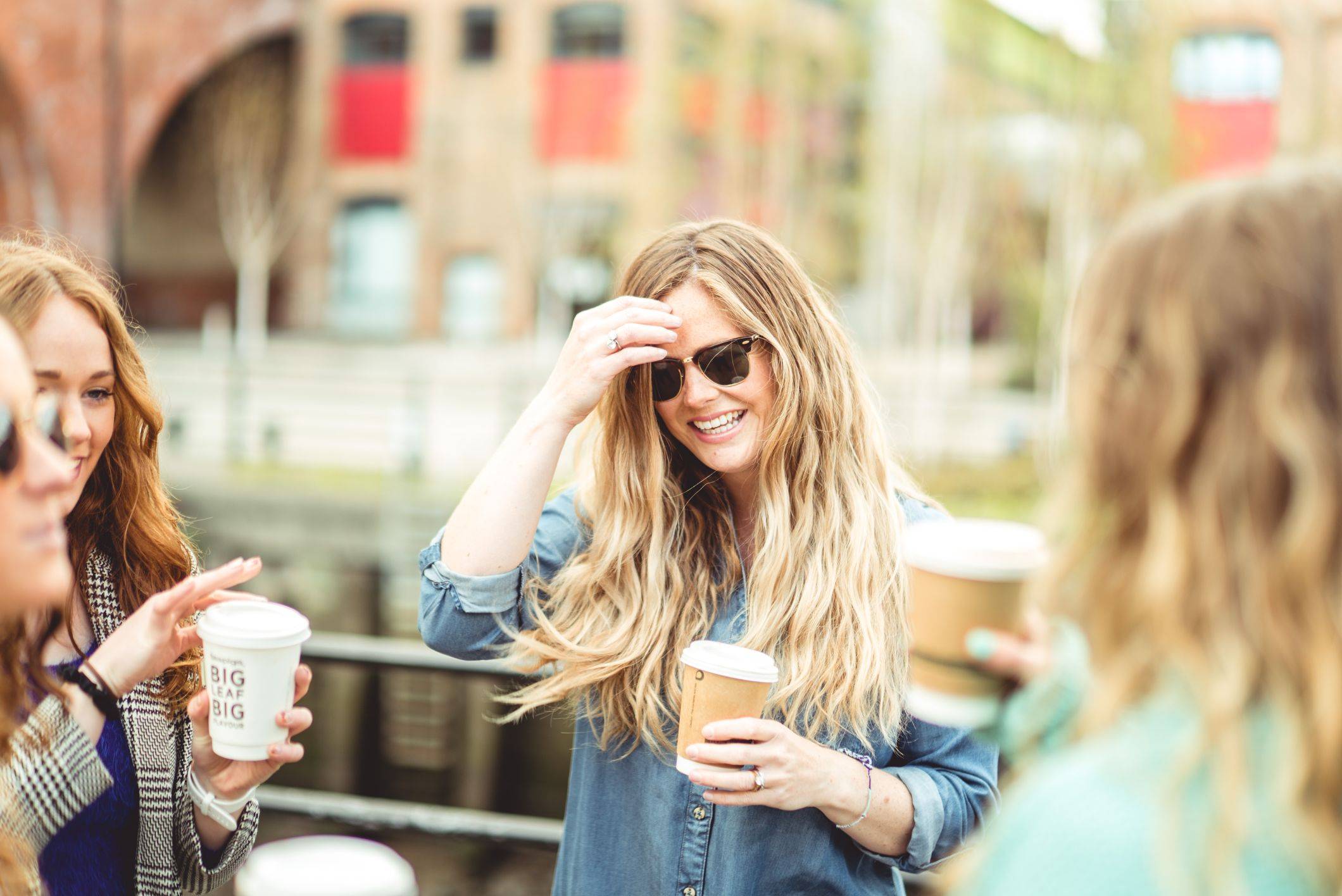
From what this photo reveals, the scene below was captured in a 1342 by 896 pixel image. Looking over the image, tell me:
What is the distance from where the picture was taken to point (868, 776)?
1.84 metres

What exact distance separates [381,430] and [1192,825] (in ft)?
47.5

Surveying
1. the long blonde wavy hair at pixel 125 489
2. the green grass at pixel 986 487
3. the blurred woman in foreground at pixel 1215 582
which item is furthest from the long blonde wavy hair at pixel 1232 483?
the green grass at pixel 986 487

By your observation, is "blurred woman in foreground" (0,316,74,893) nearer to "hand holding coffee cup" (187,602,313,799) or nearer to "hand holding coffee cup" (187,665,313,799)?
"hand holding coffee cup" (187,602,313,799)

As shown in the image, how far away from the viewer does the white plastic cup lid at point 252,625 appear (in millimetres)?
1672

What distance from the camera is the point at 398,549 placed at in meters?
11.3

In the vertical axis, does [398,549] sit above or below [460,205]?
below

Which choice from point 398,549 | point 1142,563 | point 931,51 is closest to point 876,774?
point 1142,563

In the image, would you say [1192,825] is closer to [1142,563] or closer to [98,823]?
[1142,563]

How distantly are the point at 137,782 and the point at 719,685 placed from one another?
98 cm

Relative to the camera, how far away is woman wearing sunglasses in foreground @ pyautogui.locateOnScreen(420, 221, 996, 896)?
1930 mm

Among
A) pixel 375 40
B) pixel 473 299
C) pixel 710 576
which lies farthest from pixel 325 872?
pixel 375 40

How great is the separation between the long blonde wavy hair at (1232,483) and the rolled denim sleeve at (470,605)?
48.5 inches

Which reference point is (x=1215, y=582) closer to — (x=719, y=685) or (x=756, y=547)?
(x=719, y=685)

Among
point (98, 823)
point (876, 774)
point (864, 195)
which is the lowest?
Result: point (98, 823)
